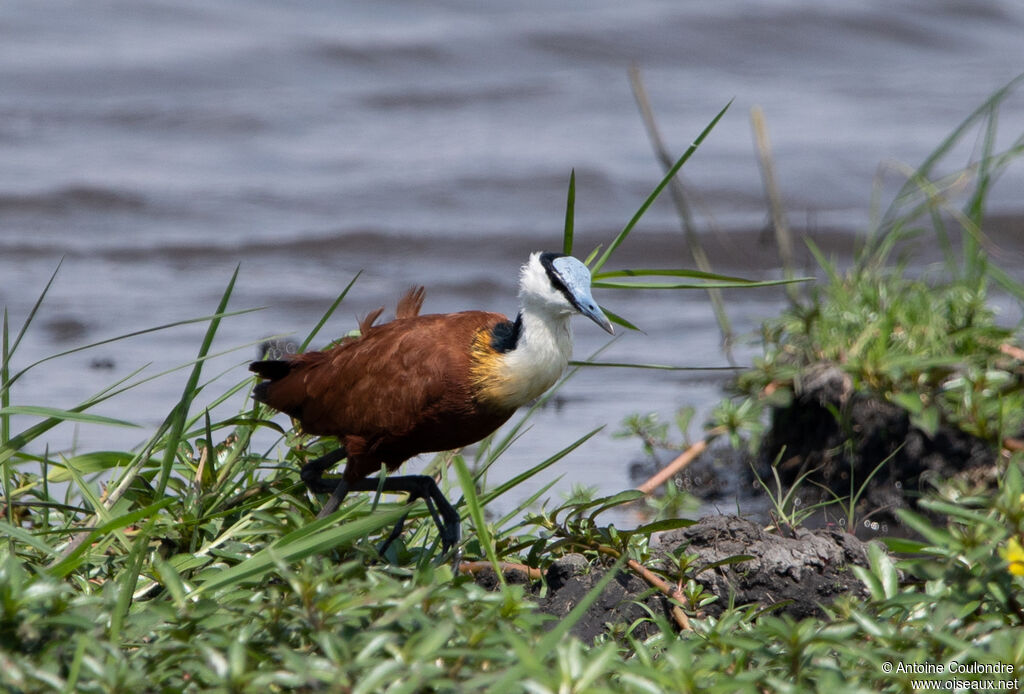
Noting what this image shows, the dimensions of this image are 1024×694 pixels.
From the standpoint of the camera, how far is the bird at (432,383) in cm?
332

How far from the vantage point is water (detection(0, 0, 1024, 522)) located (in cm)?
681

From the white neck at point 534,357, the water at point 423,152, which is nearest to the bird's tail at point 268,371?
the white neck at point 534,357

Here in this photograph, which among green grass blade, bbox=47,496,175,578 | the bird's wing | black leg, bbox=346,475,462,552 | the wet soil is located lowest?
the wet soil

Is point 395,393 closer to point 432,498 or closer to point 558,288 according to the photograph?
point 432,498

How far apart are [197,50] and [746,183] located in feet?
16.7

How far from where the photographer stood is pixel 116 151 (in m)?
9.47

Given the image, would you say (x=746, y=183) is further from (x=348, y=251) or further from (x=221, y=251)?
(x=221, y=251)

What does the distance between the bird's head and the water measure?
177cm

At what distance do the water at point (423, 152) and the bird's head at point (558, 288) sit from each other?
1.77 m

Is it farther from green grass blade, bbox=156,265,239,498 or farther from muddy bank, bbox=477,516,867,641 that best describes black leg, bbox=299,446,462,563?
green grass blade, bbox=156,265,239,498

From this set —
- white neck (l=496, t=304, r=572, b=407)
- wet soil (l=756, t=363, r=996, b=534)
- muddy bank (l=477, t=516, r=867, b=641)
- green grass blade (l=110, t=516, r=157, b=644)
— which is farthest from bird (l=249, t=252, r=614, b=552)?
wet soil (l=756, t=363, r=996, b=534)

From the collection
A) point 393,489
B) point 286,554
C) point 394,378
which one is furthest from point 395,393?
point 286,554

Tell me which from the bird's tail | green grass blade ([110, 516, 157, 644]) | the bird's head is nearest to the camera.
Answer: green grass blade ([110, 516, 157, 644])

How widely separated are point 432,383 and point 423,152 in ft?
21.1
